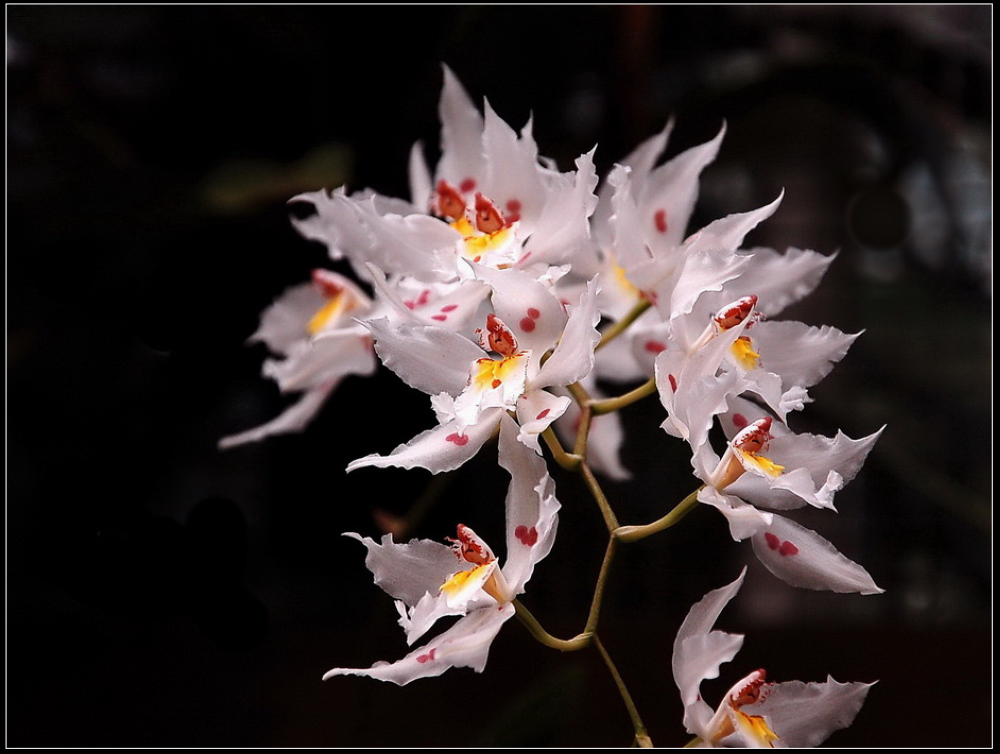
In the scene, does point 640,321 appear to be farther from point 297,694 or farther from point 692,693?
point 297,694

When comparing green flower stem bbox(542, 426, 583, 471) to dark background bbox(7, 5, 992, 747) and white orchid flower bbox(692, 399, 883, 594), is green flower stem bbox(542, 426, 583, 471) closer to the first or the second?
white orchid flower bbox(692, 399, 883, 594)

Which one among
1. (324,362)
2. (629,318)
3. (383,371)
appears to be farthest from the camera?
(383,371)

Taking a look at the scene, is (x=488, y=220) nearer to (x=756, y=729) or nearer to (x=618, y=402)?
(x=618, y=402)

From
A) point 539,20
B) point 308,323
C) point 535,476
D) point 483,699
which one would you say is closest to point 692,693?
point 535,476

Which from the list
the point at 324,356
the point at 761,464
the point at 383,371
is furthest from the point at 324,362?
the point at 761,464

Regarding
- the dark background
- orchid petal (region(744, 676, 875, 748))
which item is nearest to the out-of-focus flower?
orchid petal (region(744, 676, 875, 748))

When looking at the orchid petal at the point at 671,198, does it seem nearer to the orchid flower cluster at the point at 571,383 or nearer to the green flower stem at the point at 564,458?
the orchid flower cluster at the point at 571,383

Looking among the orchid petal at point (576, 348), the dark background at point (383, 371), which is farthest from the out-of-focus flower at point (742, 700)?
the dark background at point (383, 371)
